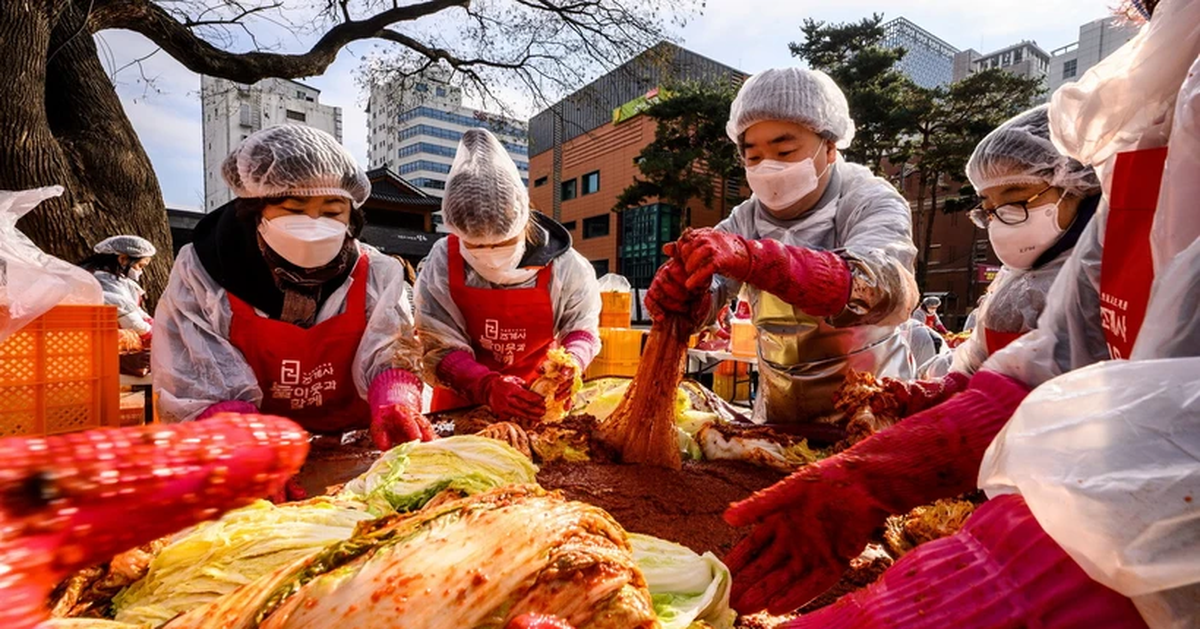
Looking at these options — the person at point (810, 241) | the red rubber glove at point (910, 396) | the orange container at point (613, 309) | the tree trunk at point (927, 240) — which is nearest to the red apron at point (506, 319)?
the person at point (810, 241)

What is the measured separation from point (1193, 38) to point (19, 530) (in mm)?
1756

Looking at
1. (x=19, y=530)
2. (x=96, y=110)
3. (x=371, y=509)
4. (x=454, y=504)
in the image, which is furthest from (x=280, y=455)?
(x=96, y=110)

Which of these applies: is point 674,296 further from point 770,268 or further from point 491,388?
point 491,388

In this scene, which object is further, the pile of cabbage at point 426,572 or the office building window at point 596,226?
the office building window at point 596,226

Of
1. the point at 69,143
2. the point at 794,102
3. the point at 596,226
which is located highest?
the point at 596,226

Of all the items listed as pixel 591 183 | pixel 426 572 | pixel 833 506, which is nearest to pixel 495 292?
pixel 833 506

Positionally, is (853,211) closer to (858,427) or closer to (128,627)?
(858,427)

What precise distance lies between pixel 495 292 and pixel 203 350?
4.69 feet

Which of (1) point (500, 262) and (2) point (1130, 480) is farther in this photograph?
(1) point (500, 262)

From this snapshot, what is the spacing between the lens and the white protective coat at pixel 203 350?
2.26 m

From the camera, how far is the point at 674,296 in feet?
6.25

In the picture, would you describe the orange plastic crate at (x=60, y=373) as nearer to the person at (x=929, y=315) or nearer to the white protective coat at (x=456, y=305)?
the white protective coat at (x=456, y=305)

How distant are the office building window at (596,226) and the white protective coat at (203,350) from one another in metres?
31.1

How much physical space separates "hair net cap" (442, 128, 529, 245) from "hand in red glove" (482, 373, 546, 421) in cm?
79
